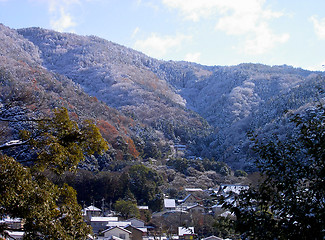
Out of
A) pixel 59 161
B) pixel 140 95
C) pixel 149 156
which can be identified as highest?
pixel 140 95

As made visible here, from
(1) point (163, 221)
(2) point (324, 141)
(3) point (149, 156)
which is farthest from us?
(3) point (149, 156)

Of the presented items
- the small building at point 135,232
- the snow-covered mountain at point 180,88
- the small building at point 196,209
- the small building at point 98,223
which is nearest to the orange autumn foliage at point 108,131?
the snow-covered mountain at point 180,88

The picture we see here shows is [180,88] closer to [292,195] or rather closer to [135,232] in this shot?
[135,232]

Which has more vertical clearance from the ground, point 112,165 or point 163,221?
point 112,165

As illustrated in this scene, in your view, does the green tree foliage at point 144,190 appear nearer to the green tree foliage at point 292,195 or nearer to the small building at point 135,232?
the small building at point 135,232

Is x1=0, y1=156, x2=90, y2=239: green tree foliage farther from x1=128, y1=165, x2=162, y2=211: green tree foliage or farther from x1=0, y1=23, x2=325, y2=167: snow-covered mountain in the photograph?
x1=0, y1=23, x2=325, y2=167: snow-covered mountain

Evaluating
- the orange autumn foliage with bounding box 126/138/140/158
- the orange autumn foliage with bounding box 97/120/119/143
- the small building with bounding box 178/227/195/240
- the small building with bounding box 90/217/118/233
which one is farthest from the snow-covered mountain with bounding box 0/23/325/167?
the small building with bounding box 178/227/195/240

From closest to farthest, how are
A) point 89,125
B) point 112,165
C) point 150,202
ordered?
point 89,125
point 150,202
point 112,165

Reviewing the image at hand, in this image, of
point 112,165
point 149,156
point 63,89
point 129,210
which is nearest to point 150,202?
point 129,210

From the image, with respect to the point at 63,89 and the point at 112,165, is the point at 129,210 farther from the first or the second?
the point at 63,89
